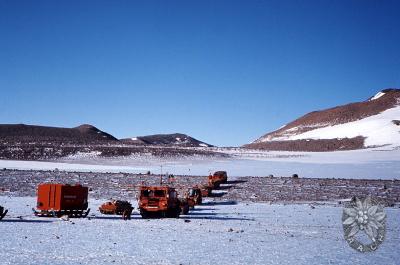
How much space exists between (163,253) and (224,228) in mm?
6767

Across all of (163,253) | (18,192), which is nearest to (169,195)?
(163,253)

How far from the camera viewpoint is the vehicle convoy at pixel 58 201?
25.1 meters

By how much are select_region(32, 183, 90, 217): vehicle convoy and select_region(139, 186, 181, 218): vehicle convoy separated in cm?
310

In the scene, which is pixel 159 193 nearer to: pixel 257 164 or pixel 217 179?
pixel 217 179

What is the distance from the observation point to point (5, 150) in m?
67.1

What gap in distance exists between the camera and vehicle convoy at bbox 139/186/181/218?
84.3ft

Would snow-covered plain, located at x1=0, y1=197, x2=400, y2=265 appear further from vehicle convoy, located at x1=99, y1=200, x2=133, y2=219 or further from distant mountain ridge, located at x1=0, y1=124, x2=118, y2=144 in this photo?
distant mountain ridge, located at x1=0, y1=124, x2=118, y2=144

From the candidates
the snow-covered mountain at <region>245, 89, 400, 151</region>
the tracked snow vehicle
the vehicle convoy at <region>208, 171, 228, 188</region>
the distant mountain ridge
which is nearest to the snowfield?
the snow-covered mountain at <region>245, 89, 400, 151</region>

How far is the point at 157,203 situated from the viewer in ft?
84.6

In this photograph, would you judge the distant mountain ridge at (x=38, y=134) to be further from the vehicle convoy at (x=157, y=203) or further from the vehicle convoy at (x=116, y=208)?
the vehicle convoy at (x=157, y=203)

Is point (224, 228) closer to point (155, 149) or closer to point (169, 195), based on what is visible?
point (169, 195)

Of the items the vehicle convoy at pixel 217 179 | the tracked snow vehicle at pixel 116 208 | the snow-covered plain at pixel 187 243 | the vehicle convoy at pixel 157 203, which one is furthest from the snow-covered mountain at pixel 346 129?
the snow-covered plain at pixel 187 243

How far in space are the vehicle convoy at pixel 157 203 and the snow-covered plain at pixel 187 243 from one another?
325cm

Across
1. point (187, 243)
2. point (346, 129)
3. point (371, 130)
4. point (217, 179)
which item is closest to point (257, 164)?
point (217, 179)
